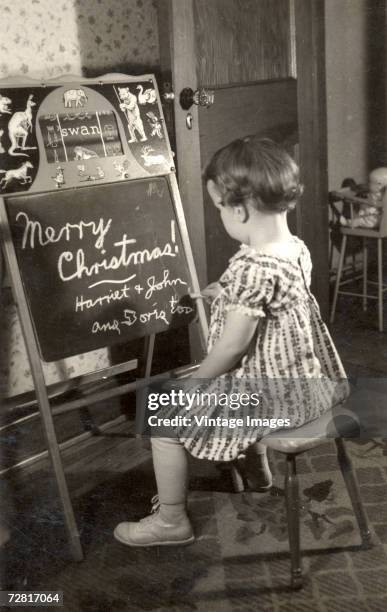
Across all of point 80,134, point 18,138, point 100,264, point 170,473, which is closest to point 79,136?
point 80,134

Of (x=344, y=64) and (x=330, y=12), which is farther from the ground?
(x=330, y=12)

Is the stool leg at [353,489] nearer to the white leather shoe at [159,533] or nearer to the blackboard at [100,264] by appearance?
the white leather shoe at [159,533]

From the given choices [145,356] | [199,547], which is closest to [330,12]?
[145,356]

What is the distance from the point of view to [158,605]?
1.91 m

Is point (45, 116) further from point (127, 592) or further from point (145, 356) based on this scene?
Result: point (127, 592)

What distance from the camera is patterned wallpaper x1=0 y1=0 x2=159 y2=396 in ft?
8.07

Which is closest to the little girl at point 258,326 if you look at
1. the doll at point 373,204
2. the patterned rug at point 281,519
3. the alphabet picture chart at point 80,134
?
the patterned rug at point 281,519

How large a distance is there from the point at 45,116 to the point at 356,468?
158cm

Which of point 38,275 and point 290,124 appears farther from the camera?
point 290,124

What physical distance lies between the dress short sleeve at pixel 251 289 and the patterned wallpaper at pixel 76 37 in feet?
3.94

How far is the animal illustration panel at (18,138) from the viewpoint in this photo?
213 cm

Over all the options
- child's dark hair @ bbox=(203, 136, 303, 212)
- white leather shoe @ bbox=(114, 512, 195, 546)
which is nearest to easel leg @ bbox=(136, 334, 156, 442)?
white leather shoe @ bbox=(114, 512, 195, 546)

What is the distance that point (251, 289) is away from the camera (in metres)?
1.82

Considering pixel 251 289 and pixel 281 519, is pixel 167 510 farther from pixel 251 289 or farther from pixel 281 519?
pixel 251 289
